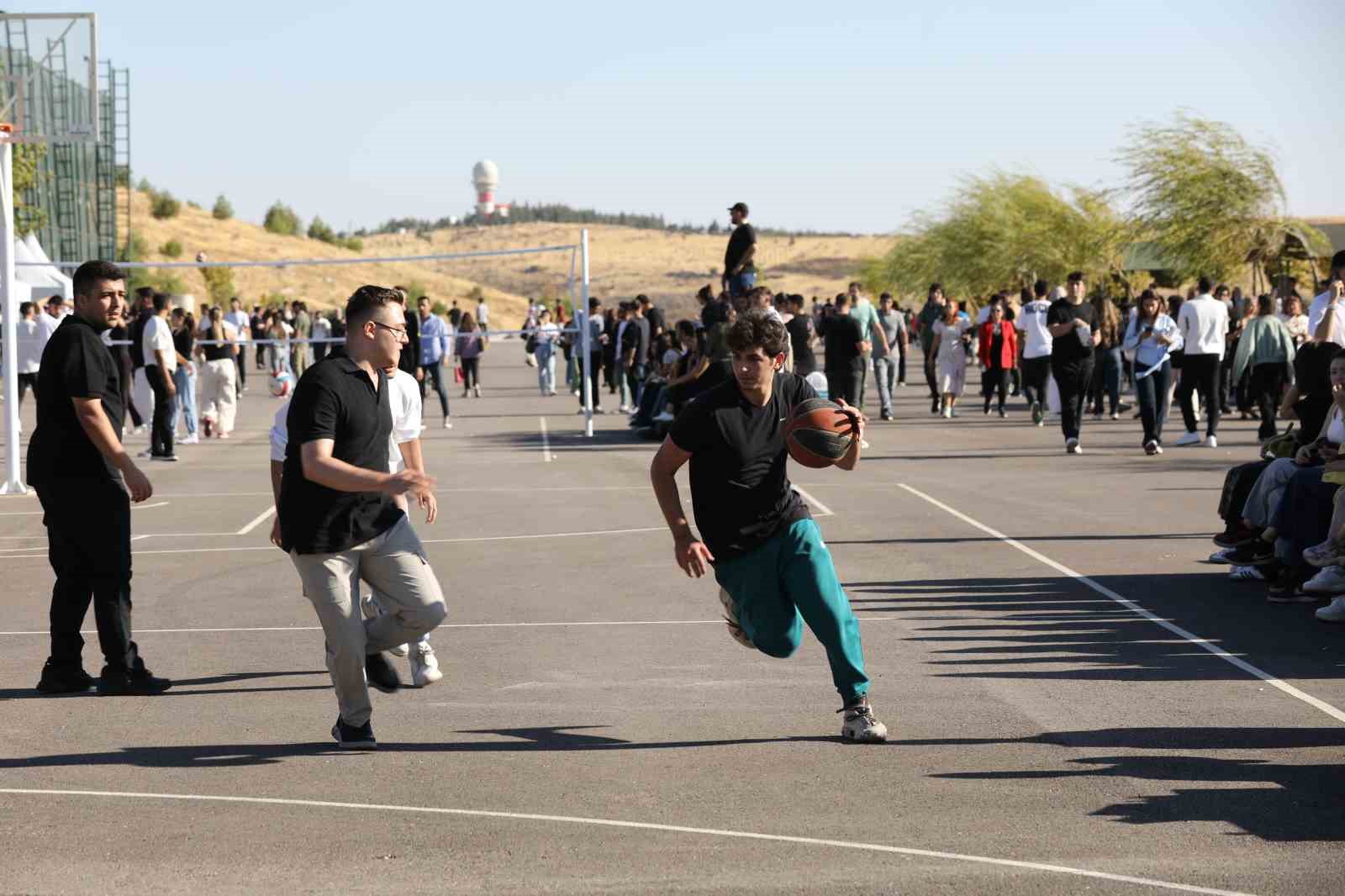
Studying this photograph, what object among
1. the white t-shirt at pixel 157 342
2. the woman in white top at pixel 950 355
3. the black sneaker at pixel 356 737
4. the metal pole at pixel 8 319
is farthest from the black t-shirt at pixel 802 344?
the black sneaker at pixel 356 737

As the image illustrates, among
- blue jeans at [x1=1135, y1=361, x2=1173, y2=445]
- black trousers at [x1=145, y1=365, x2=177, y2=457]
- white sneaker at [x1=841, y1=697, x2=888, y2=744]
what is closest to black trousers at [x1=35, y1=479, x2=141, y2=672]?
white sneaker at [x1=841, y1=697, x2=888, y2=744]

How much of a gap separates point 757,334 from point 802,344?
13.9 m

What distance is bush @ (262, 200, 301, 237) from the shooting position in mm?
130250

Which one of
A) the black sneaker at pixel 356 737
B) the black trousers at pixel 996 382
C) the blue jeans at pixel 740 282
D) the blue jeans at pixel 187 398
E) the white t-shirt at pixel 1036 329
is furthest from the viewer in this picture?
the black trousers at pixel 996 382

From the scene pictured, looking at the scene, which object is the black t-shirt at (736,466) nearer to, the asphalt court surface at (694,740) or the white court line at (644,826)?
the asphalt court surface at (694,740)

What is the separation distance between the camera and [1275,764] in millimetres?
6969

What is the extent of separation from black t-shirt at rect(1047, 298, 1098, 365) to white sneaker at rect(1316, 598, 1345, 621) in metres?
11.8

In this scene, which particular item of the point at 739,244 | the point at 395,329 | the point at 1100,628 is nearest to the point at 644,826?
the point at 395,329

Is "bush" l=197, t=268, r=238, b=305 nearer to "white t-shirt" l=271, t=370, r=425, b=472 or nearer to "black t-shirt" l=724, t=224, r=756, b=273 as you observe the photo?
"black t-shirt" l=724, t=224, r=756, b=273

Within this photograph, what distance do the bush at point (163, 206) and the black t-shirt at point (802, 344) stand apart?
101 meters

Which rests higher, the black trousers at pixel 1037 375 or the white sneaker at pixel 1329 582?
the black trousers at pixel 1037 375

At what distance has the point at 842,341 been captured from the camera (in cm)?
2528

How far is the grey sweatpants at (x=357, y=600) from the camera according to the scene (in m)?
7.48

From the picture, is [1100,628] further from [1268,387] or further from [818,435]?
[1268,387]
